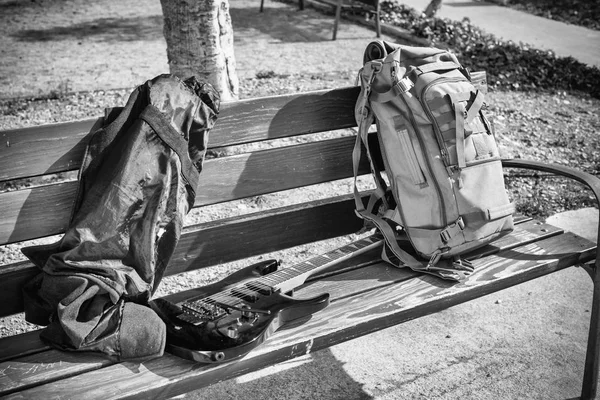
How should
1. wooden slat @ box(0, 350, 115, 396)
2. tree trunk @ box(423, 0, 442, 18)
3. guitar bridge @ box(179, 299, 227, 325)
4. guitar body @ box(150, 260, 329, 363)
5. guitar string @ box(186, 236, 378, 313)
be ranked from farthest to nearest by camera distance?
1. tree trunk @ box(423, 0, 442, 18)
2. guitar string @ box(186, 236, 378, 313)
3. guitar bridge @ box(179, 299, 227, 325)
4. guitar body @ box(150, 260, 329, 363)
5. wooden slat @ box(0, 350, 115, 396)

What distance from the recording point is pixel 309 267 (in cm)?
267

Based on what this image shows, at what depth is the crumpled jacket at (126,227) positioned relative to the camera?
2145 mm

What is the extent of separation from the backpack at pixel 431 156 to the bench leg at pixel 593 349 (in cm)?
42

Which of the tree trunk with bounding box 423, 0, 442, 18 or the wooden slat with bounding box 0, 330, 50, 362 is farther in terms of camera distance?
the tree trunk with bounding box 423, 0, 442, 18

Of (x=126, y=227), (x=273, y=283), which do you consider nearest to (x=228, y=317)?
(x=273, y=283)

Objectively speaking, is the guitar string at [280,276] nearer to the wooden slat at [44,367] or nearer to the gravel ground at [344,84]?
the wooden slat at [44,367]

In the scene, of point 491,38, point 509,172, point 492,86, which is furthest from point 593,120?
point 491,38

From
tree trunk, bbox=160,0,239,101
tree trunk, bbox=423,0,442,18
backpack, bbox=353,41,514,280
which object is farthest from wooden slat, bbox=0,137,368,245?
tree trunk, bbox=423,0,442,18

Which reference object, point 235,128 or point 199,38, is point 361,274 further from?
point 199,38

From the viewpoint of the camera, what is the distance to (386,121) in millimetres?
2705

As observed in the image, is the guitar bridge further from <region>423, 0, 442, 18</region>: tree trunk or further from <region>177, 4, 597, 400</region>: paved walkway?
<region>423, 0, 442, 18</region>: tree trunk

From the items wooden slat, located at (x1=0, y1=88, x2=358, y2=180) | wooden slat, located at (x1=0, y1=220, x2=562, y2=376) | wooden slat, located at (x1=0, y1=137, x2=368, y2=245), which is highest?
wooden slat, located at (x1=0, y1=88, x2=358, y2=180)

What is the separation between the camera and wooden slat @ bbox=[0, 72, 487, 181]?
2332 millimetres

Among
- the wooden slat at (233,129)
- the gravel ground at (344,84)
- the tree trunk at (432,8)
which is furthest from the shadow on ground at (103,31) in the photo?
the wooden slat at (233,129)
